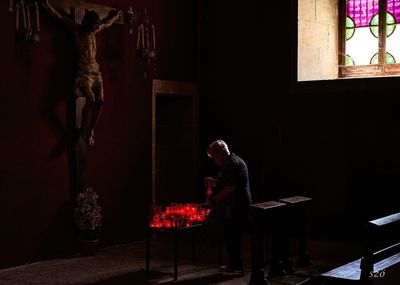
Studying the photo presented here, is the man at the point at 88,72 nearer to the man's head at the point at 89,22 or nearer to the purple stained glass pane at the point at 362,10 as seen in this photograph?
the man's head at the point at 89,22

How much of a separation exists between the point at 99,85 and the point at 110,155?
39.5 inches

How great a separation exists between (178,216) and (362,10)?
4.35 metres

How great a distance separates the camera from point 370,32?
949 cm

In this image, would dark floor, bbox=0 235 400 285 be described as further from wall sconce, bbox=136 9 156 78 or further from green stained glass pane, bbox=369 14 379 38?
green stained glass pane, bbox=369 14 379 38

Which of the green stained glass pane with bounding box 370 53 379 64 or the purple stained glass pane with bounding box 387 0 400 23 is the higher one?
the purple stained glass pane with bounding box 387 0 400 23

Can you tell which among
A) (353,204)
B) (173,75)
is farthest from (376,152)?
(173,75)

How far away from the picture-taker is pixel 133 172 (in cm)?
922

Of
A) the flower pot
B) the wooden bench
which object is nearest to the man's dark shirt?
the wooden bench

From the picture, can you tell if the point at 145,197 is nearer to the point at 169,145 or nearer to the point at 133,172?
the point at 133,172

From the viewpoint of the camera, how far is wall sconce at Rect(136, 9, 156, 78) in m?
8.73

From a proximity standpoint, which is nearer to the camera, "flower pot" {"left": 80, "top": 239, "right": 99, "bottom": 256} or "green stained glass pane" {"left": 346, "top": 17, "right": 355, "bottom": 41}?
"flower pot" {"left": 80, "top": 239, "right": 99, "bottom": 256}

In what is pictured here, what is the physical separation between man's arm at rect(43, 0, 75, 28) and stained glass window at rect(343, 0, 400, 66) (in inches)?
153

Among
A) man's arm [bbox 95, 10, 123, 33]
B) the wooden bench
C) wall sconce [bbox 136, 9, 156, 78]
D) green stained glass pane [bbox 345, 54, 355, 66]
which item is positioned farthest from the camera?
green stained glass pane [bbox 345, 54, 355, 66]

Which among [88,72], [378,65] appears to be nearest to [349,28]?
[378,65]
